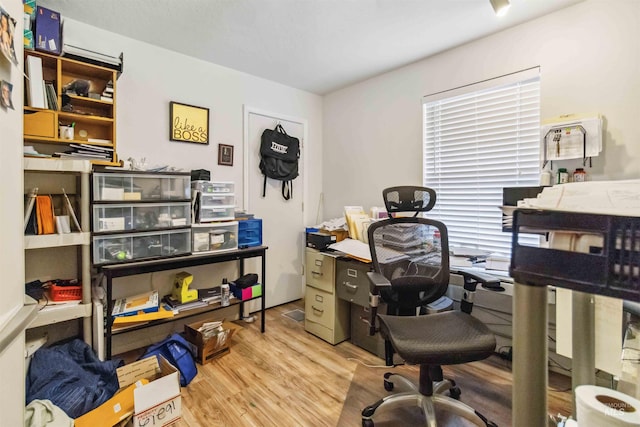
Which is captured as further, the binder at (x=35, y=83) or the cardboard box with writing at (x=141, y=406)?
the binder at (x=35, y=83)

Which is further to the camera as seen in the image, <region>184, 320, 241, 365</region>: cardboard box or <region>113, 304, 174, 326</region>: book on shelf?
<region>184, 320, 241, 365</region>: cardboard box

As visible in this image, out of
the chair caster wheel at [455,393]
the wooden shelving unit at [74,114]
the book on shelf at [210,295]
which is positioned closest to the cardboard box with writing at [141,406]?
the book on shelf at [210,295]

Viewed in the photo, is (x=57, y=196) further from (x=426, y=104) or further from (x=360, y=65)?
(x=426, y=104)

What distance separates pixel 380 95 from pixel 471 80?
0.91 metres

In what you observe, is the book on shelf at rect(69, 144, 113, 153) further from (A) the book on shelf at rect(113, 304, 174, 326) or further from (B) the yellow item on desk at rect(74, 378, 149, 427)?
(B) the yellow item on desk at rect(74, 378, 149, 427)

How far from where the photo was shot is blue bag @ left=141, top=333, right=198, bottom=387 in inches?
79.2

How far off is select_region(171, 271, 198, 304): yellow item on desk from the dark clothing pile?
2.03 feet

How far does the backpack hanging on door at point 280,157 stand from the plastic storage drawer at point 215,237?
78cm

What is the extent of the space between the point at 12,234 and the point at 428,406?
187 cm

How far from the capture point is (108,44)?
234 centimetres

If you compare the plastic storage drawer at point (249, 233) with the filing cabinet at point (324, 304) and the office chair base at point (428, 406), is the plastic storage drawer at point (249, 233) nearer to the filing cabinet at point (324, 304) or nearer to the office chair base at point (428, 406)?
the filing cabinet at point (324, 304)

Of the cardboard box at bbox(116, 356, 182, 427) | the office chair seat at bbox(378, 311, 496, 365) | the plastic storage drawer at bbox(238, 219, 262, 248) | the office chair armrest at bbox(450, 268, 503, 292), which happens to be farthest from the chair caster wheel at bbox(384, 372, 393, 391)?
the plastic storage drawer at bbox(238, 219, 262, 248)

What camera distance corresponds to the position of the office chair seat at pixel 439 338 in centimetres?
135

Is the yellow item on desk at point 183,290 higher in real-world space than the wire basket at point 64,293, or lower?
lower
